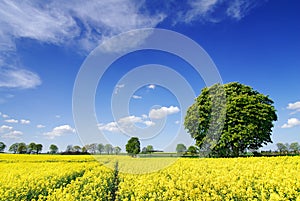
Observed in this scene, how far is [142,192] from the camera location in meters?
6.09

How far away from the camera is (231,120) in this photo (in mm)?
27891

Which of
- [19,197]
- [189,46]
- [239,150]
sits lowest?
[19,197]

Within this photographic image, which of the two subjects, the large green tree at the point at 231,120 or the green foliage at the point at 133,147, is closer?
the large green tree at the point at 231,120

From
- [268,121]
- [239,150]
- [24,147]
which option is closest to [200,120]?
[239,150]

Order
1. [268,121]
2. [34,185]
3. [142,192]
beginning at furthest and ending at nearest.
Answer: [268,121]
[34,185]
[142,192]

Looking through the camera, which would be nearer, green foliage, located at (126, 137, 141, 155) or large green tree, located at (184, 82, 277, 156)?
large green tree, located at (184, 82, 277, 156)

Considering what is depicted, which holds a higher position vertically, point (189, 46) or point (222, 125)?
point (189, 46)

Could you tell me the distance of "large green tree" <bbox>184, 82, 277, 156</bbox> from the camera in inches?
1080

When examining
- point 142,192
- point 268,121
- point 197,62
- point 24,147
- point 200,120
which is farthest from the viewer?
point 24,147

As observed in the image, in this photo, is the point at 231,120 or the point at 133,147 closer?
the point at 231,120

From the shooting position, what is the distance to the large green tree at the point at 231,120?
27422 millimetres

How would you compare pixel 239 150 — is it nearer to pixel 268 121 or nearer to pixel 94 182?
pixel 268 121

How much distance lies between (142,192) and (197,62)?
8568 mm

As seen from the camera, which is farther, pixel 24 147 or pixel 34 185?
pixel 24 147
